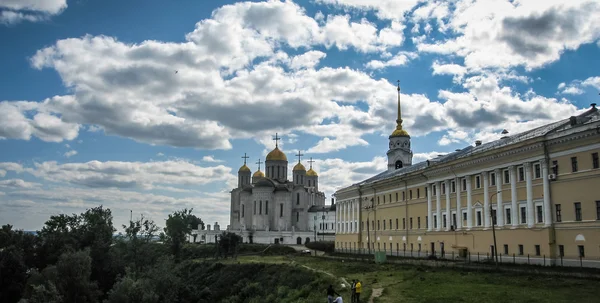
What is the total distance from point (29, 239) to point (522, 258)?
209 feet

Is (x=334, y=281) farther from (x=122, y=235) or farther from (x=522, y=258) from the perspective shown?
(x=122, y=235)

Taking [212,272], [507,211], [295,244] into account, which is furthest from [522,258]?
[295,244]

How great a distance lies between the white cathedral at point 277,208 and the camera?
126 metres

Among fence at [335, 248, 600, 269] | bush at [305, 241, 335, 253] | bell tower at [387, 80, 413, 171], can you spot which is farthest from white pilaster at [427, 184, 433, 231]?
bush at [305, 241, 335, 253]

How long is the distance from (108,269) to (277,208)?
61.7 meters

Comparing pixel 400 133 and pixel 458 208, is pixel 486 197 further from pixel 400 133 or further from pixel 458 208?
pixel 400 133

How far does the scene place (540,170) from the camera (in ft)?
135

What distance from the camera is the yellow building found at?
37219mm

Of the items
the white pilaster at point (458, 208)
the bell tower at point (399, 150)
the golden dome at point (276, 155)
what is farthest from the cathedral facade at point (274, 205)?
the white pilaster at point (458, 208)

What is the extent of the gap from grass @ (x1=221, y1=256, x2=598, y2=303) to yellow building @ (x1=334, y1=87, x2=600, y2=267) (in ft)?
25.1

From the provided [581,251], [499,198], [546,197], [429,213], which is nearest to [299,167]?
[429,213]

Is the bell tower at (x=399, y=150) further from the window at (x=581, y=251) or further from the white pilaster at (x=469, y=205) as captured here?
the window at (x=581, y=251)

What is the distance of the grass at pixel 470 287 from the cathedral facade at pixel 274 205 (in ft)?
281

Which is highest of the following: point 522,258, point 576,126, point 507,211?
point 576,126
